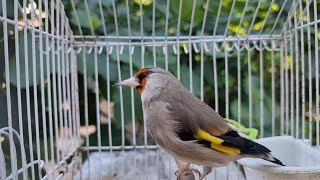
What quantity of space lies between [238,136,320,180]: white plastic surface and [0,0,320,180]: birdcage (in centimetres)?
13

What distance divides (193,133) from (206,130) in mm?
31

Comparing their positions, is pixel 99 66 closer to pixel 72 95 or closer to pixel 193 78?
pixel 72 95

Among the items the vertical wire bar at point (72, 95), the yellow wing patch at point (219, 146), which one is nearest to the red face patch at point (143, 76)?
the yellow wing patch at point (219, 146)

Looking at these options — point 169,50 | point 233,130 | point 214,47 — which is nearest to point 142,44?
point 169,50

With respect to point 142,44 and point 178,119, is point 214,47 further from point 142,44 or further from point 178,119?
point 178,119

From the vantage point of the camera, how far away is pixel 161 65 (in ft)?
4.76

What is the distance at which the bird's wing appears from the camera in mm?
933

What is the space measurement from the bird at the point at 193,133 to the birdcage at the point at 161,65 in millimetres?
320

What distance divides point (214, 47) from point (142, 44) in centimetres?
23

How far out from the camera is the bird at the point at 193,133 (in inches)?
36.9

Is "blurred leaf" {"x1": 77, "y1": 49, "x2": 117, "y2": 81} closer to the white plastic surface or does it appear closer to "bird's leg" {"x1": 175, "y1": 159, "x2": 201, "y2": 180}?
"bird's leg" {"x1": 175, "y1": 159, "x2": 201, "y2": 180}

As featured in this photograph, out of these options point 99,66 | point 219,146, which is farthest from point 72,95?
point 219,146

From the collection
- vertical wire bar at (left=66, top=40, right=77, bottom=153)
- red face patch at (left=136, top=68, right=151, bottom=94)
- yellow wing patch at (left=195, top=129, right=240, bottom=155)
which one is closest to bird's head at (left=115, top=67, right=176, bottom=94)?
red face patch at (left=136, top=68, right=151, bottom=94)

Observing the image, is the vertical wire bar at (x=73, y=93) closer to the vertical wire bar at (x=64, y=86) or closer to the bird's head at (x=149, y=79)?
the vertical wire bar at (x=64, y=86)
